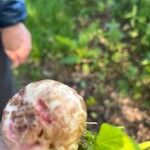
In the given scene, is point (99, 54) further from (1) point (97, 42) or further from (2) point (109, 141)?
(2) point (109, 141)

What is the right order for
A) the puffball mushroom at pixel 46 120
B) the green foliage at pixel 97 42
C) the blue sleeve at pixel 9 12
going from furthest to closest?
1. the green foliage at pixel 97 42
2. the blue sleeve at pixel 9 12
3. the puffball mushroom at pixel 46 120

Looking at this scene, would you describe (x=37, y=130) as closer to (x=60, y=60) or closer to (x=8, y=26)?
(x=8, y=26)

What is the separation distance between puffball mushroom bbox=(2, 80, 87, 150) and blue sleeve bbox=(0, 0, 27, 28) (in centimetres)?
101

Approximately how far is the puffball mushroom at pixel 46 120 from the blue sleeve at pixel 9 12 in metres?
1.01

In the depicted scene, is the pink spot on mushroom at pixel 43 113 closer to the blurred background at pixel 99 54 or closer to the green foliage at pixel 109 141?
the green foliage at pixel 109 141

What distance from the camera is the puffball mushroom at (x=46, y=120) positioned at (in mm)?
621

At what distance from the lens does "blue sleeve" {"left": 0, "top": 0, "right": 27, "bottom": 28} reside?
1.62m

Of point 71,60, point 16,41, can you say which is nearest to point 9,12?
point 16,41

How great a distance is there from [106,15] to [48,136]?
2.16 meters

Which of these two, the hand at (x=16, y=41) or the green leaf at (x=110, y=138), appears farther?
the hand at (x=16, y=41)

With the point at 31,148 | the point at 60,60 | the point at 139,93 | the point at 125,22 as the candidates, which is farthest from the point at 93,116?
the point at 31,148

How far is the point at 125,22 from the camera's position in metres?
2.66

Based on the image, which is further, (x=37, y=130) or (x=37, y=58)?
(x=37, y=58)

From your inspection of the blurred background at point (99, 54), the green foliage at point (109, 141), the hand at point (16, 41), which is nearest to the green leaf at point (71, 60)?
the blurred background at point (99, 54)
